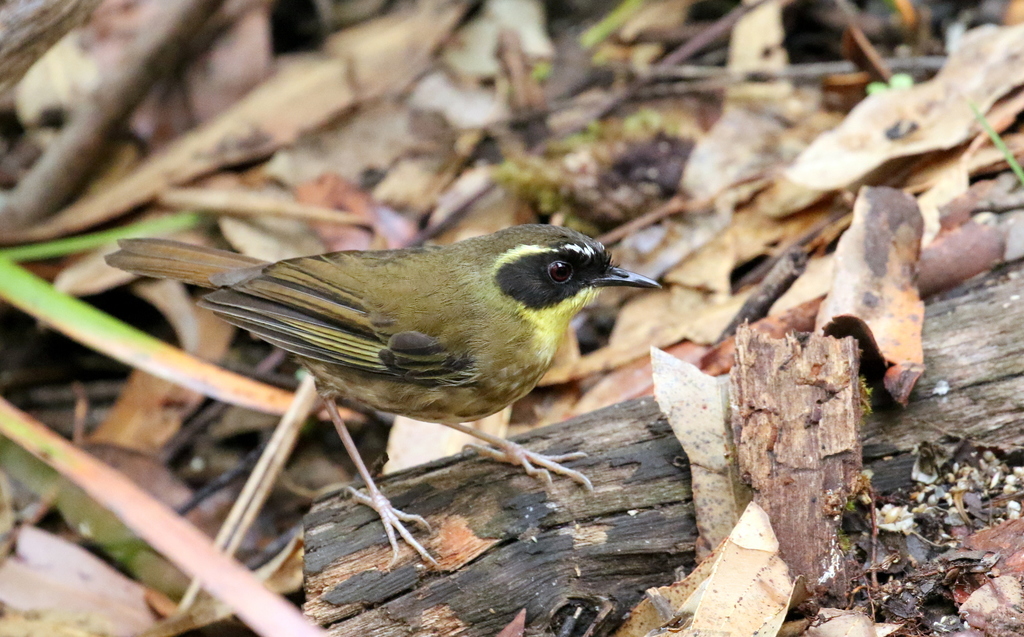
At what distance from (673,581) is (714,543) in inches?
7.0

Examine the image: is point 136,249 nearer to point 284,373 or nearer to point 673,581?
point 284,373

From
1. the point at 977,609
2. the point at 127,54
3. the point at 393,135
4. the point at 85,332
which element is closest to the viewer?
the point at 977,609

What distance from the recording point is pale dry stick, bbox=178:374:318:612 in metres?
4.43

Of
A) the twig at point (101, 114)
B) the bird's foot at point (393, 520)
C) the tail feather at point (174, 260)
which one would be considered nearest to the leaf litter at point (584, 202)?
the twig at point (101, 114)

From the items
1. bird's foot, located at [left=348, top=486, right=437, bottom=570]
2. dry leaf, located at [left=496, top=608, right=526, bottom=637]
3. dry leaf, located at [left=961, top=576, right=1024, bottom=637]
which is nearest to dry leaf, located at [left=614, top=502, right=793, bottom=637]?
dry leaf, located at [left=496, top=608, right=526, bottom=637]

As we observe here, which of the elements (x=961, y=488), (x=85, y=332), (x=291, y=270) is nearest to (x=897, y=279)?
(x=961, y=488)

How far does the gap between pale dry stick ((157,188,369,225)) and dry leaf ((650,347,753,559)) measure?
270 centimetres

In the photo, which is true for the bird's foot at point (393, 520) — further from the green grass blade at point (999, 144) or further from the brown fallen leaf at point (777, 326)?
the green grass blade at point (999, 144)

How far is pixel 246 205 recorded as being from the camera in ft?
18.1

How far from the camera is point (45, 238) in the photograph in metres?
5.54

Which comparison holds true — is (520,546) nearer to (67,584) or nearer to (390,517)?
(390,517)

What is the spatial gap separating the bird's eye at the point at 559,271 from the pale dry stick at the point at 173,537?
1556mm

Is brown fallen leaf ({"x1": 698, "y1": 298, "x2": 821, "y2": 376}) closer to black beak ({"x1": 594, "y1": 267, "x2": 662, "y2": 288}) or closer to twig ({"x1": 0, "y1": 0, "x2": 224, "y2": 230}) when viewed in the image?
black beak ({"x1": 594, "y1": 267, "x2": 662, "y2": 288})

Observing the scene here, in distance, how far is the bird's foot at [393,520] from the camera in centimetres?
318
